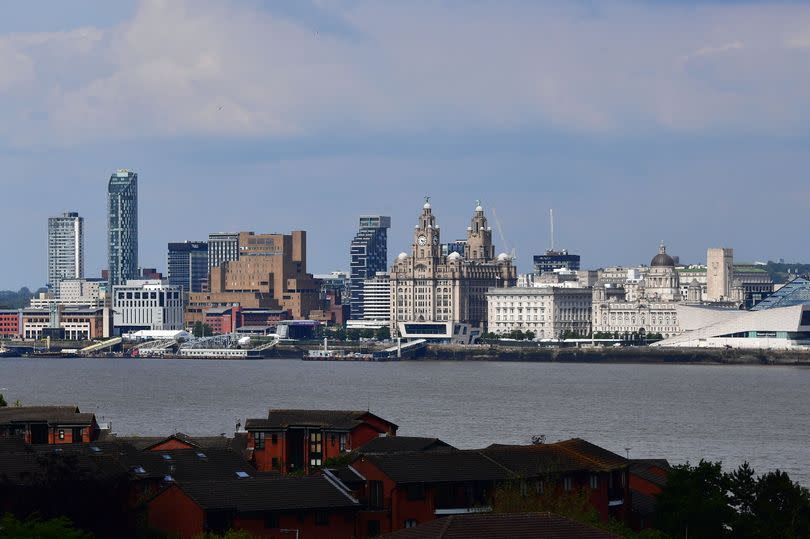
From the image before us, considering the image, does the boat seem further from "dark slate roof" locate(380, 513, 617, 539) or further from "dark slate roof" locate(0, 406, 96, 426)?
"dark slate roof" locate(380, 513, 617, 539)

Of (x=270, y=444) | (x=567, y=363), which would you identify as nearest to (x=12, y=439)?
(x=270, y=444)

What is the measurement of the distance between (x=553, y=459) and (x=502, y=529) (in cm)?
1227

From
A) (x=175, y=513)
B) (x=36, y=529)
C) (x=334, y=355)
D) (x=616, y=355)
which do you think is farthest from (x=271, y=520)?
(x=334, y=355)

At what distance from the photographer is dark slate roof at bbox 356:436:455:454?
121ft

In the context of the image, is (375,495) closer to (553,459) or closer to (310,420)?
(553,459)

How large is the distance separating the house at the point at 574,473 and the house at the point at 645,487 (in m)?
0.38

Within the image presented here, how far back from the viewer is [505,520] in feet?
74.1

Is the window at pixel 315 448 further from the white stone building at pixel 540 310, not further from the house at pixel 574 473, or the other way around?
the white stone building at pixel 540 310

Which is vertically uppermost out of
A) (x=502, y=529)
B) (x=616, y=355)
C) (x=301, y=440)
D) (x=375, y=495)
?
(x=502, y=529)

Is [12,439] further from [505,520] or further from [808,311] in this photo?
[808,311]

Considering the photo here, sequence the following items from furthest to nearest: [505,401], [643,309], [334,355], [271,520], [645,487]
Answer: [643,309]
[334,355]
[505,401]
[645,487]
[271,520]

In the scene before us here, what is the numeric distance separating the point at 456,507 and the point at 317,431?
865 cm

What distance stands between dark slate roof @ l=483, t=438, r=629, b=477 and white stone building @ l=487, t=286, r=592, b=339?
155 metres

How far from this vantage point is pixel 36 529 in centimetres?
2525
